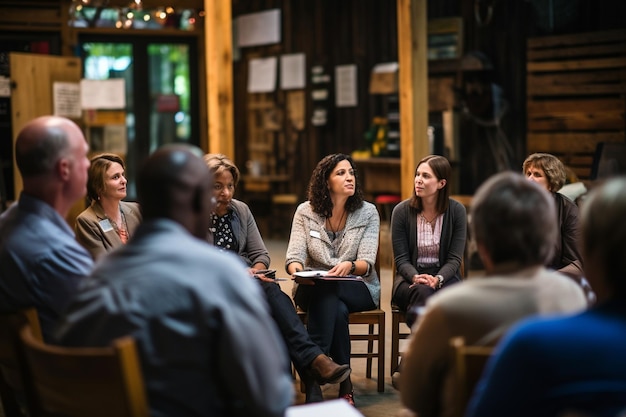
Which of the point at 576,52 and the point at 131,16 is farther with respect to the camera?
the point at 131,16

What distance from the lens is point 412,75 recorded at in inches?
283

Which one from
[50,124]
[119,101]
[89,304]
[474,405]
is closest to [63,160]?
[50,124]

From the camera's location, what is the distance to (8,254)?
2523mm

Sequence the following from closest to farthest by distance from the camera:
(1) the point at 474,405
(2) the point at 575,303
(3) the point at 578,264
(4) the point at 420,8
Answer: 1. (1) the point at 474,405
2. (2) the point at 575,303
3. (3) the point at 578,264
4. (4) the point at 420,8

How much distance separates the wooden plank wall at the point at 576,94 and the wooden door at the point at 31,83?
446 cm

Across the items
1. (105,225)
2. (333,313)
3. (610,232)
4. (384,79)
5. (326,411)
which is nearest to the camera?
(610,232)

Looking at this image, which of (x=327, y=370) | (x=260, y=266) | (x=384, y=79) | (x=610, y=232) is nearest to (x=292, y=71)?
(x=384, y=79)

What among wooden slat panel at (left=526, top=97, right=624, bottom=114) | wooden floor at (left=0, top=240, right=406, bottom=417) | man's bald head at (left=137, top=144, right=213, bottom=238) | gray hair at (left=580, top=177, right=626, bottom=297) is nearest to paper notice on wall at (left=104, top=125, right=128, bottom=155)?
wooden slat panel at (left=526, top=97, right=624, bottom=114)

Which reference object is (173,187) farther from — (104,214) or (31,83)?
(31,83)

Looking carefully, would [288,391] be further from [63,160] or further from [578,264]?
[578,264]

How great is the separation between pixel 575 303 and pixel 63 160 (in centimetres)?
148

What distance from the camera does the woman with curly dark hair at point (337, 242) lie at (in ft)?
14.9

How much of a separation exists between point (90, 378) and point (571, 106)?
283 inches

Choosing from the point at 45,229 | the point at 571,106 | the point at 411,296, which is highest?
the point at 571,106
